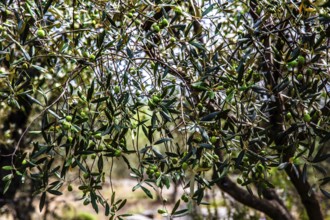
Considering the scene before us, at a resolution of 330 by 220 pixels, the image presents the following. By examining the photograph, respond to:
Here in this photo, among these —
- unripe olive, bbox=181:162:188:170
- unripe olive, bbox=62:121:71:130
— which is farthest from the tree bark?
unripe olive, bbox=62:121:71:130

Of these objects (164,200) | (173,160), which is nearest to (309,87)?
(173,160)

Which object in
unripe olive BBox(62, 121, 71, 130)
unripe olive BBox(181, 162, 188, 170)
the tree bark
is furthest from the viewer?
the tree bark

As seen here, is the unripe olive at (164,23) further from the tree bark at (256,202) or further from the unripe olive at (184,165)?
the tree bark at (256,202)

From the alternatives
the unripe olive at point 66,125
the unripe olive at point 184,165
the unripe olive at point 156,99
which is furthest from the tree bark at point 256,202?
the unripe olive at point 66,125

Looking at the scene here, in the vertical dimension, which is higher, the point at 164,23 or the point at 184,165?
the point at 164,23

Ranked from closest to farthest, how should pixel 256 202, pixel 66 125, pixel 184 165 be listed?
pixel 66 125, pixel 184 165, pixel 256 202

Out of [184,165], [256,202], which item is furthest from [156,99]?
[256,202]

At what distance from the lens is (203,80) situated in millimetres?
1966

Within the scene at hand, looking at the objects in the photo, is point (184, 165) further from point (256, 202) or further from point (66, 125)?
point (256, 202)

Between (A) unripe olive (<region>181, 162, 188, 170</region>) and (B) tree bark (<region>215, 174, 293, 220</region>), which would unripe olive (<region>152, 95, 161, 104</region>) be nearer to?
(A) unripe olive (<region>181, 162, 188, 170</region>)

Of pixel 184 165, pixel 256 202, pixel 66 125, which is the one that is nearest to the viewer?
pixel 66 125

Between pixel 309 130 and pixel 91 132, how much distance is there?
3.01ft

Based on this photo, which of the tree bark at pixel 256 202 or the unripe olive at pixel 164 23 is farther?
the tree bark at pixel 256 202

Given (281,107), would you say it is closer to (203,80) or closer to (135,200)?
(203,80)
